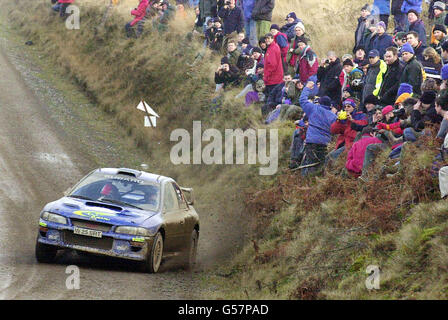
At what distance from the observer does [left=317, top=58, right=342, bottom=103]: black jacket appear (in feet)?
53.6

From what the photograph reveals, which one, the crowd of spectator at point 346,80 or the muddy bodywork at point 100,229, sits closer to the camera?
the muddy bodywork at point 100,229

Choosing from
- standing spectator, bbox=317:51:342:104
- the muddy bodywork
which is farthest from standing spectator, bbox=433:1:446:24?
the muddy bodywork

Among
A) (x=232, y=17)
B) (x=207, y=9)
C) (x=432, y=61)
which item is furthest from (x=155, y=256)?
(x=207, y=9)

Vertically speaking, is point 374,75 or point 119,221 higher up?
point 374,75

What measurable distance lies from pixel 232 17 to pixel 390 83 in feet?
31.1

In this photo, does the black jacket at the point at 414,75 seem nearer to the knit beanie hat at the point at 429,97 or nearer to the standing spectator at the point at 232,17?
the knit beanie hat at the point at 429,97

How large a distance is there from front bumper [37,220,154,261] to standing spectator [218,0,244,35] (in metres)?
12.9

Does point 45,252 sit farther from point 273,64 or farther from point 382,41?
point 273,64

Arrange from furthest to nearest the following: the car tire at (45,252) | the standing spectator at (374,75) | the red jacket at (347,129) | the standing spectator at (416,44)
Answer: the standing spectator at (416,44) < the standing spectator at (374,75) < the red jacket at (347,129) < the car tire at (45,252)

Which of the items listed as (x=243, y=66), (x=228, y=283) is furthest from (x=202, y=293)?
(x=243, y=66)

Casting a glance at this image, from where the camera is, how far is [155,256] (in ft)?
38.1

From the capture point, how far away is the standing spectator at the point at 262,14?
21438 millimetres

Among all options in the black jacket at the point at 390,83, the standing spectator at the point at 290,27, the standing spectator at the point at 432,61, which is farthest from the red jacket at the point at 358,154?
the standing spectator at the point at 290,27

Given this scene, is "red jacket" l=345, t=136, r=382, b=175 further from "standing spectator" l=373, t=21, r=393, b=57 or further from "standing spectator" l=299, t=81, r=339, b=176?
"standing spectator" l=373, t=21, r=393, b=57
